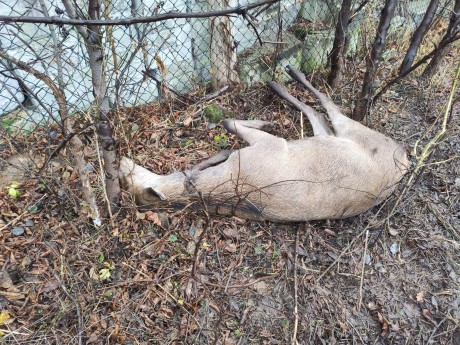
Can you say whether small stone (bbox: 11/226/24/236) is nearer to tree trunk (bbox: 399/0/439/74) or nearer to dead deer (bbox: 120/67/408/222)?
dead deer (bbox: 120/67/408/222)

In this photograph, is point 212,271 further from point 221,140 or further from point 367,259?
point 221,140

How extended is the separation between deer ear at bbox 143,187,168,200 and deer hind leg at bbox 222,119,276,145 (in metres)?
1.02

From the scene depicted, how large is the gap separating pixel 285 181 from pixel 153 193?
3.89ft

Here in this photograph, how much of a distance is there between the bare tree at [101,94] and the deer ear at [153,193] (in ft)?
0.83

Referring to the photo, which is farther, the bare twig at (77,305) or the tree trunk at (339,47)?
the tree trunk at (339,47)

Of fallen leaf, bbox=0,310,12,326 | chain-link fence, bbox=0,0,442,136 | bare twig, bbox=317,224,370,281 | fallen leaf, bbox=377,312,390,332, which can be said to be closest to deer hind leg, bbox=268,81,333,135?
chain-link fence, bbox=0,0,442,136

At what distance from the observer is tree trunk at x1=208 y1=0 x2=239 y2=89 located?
14.0 feet

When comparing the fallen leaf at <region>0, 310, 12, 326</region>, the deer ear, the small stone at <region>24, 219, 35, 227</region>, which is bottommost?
the fallen leaf at <region>0, 310, 12, 326</region>

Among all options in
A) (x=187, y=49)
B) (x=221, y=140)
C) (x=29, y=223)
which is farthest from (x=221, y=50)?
(x=29, y=223)

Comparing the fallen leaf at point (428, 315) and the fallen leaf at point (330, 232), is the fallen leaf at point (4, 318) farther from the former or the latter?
the fallen leaf at point (428, 315)

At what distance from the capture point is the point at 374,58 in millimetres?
4184

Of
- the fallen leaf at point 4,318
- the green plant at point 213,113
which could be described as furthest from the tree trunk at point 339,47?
the fallen leaf at point 4,318

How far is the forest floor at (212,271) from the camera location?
2980 millimetres

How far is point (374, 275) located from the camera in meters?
Result: 3.55
